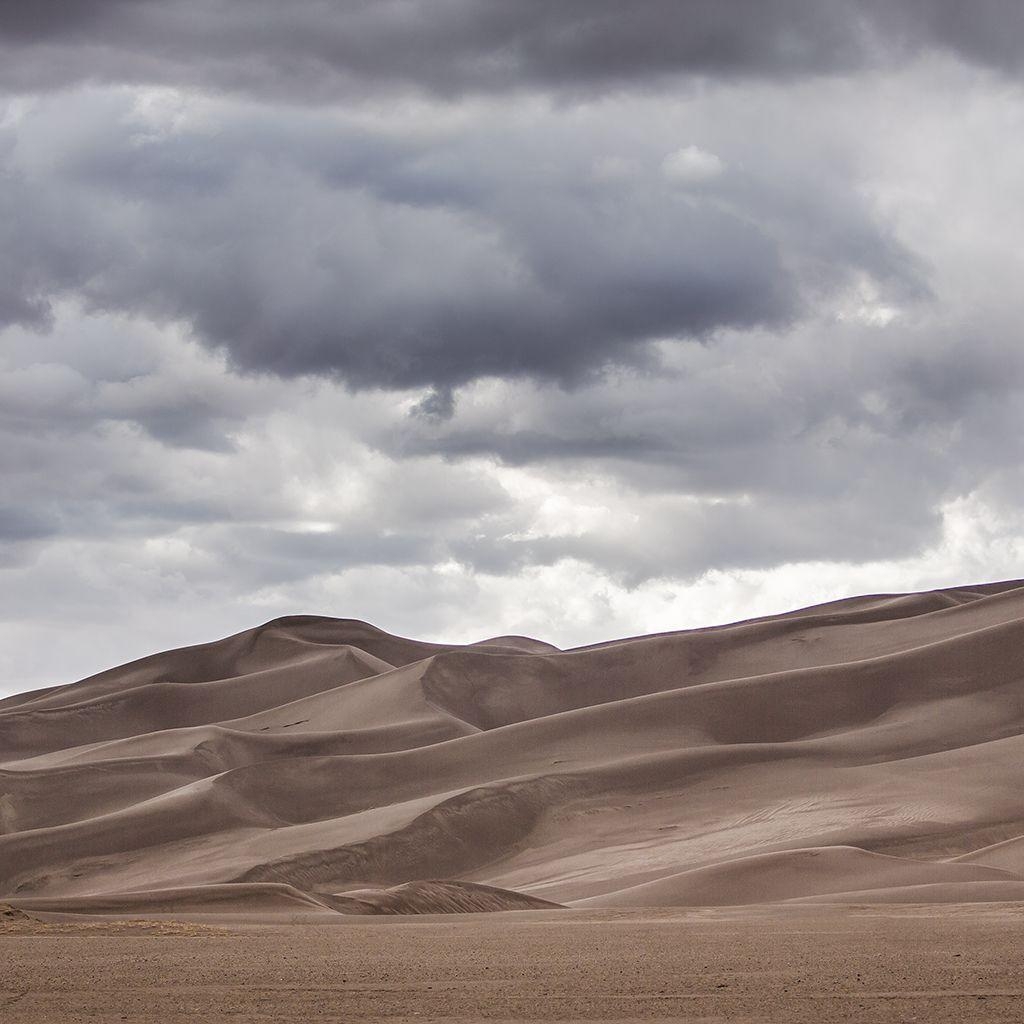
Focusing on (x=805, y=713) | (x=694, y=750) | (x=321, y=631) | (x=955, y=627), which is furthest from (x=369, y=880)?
(x=321, y=631)

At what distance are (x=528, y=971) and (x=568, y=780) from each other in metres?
30.5

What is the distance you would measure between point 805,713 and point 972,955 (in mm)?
36831

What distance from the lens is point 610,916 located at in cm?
2011

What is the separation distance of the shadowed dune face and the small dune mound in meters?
0.07

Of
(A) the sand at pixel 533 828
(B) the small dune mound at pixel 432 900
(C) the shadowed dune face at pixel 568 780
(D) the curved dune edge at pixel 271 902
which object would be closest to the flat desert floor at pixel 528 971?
(A) the sand at pixel 533 828

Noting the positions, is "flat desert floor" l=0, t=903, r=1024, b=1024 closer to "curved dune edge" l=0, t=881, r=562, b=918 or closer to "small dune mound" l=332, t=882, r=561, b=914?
"curved dune edge" l=0, t=881, r=562, b=918

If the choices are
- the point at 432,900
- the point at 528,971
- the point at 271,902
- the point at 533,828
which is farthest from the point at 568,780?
the point at 528,971

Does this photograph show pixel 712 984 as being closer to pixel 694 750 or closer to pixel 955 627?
pixel 694 750

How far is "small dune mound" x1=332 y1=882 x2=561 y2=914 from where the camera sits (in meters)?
22.6

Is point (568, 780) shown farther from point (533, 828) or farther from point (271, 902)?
point (271, 902)

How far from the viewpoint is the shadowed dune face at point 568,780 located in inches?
1041

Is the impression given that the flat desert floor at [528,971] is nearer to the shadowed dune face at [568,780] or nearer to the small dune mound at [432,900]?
the small dune mound at [432,900]

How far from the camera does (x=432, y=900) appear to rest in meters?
23.1

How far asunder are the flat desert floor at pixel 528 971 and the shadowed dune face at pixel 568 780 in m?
4.86
